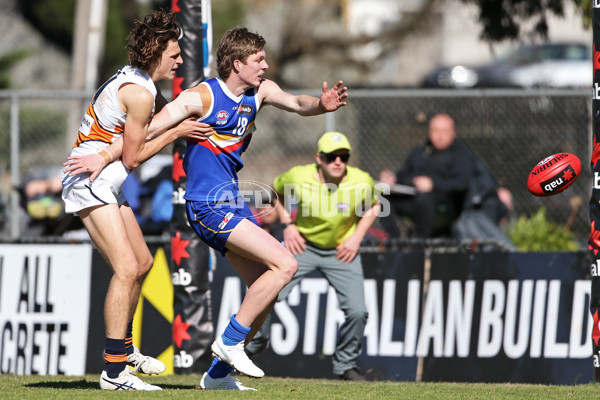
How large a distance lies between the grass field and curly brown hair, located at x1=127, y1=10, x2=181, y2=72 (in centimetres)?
Result: 214

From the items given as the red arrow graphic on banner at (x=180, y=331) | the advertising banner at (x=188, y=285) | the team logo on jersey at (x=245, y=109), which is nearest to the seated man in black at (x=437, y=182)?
the advertising banner at (x=188, y=285)

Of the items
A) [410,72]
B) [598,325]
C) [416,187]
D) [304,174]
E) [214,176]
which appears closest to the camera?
[214,176]

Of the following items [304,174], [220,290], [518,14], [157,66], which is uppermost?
[518,14]

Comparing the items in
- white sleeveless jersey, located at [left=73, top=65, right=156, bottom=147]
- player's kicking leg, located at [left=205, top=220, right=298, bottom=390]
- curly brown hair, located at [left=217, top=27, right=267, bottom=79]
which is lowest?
player's kicking leg, located at [left=205, top=220, right=298, bottom=390]

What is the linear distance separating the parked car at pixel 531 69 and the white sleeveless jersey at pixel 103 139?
18.0 meters

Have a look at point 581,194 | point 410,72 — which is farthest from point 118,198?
point 410,72

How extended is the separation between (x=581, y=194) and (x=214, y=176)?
823cm

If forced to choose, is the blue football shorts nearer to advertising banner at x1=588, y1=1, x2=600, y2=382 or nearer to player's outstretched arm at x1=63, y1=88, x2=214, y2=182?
player's outstretched arm at x1=63, y1=88, x2=214, y2=182

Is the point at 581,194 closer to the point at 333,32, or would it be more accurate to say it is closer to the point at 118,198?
the point at 118,198

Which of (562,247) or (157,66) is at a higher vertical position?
(157,66)

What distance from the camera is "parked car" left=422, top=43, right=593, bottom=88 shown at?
78.9ft

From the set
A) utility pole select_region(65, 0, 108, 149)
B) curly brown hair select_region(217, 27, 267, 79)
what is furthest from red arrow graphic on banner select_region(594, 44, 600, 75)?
utility pole select_region(65, 0, 108, 149)

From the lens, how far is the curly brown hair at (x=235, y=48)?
20.4 feet

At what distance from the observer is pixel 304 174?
28.3ft
